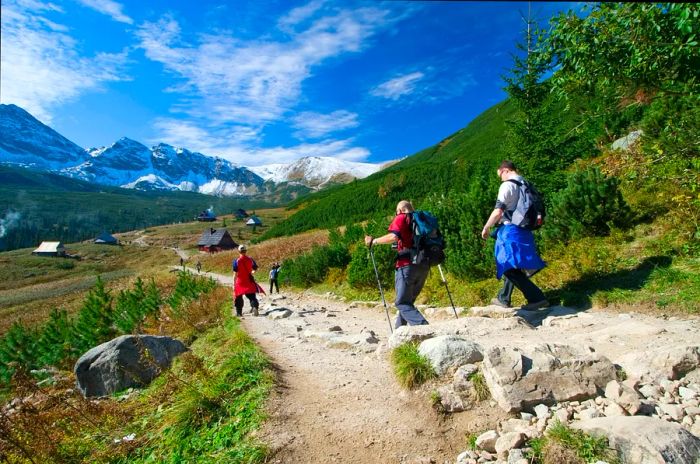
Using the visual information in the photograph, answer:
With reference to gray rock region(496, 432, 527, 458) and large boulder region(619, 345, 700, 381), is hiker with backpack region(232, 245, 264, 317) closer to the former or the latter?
gray rock region(496, 432, 527, 458)

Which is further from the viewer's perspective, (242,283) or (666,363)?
(242,283)

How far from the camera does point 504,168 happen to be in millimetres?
6668

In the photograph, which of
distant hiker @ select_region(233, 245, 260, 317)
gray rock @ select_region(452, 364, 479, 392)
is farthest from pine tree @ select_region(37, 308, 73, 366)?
gray rock @ select_region(452, 364, 479, 392)

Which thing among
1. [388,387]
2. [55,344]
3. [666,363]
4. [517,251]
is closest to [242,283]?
[388,387]

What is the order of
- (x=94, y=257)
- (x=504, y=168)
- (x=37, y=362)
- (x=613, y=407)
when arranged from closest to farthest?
1. (x=613, y=407)
2. (x=504, y=168)
3. (x=37, y=362)
4. (x=94, y=257)

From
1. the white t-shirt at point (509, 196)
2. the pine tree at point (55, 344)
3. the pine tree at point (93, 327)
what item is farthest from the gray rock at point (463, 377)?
the pine tree at point (55, 344)

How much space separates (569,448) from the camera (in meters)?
2.88

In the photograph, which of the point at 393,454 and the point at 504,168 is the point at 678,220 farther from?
the point at 393,454

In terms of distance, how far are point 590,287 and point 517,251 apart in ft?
6.68

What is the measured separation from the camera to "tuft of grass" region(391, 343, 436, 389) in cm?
427

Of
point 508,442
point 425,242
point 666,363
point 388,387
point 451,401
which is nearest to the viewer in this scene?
point 508,442

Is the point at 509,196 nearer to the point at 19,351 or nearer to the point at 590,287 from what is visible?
the point at 590,287

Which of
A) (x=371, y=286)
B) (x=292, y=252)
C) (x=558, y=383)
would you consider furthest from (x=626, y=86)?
(x=292, y=252)

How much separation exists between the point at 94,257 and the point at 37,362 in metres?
111
